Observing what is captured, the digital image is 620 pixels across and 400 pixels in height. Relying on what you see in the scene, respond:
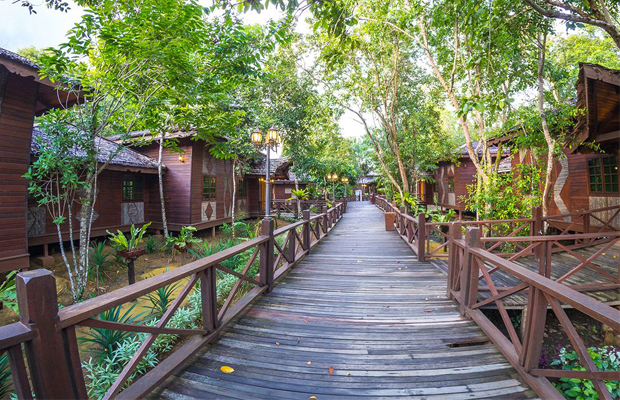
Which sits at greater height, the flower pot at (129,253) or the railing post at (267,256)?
the railing post at (267,256)

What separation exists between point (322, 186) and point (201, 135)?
20580 mm

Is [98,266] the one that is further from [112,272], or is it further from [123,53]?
[123,53]

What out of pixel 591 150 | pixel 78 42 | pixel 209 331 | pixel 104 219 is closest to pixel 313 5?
pixel 209 331

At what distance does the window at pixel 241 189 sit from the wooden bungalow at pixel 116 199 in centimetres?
515

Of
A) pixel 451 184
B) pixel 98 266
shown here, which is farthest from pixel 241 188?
pixel 451 184

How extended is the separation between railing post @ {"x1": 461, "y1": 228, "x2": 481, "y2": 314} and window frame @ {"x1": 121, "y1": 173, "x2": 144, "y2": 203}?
1347 centimetres

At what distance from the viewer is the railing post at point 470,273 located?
3.48 metres

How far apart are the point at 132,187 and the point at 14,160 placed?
555 cm

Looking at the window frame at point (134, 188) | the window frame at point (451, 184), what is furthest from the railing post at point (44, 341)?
the window frame at point (451, 184)

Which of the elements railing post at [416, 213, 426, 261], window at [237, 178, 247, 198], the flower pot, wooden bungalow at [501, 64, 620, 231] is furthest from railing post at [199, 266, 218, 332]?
window at [237, 178, 247, 198]

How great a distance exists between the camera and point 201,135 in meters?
7.05

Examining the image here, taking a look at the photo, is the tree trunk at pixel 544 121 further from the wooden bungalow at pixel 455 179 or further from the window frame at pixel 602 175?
the wooden bungalow at pixel 455 179

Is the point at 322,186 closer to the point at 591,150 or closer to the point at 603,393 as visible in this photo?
the point at 591,150

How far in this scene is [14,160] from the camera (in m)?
6.68
